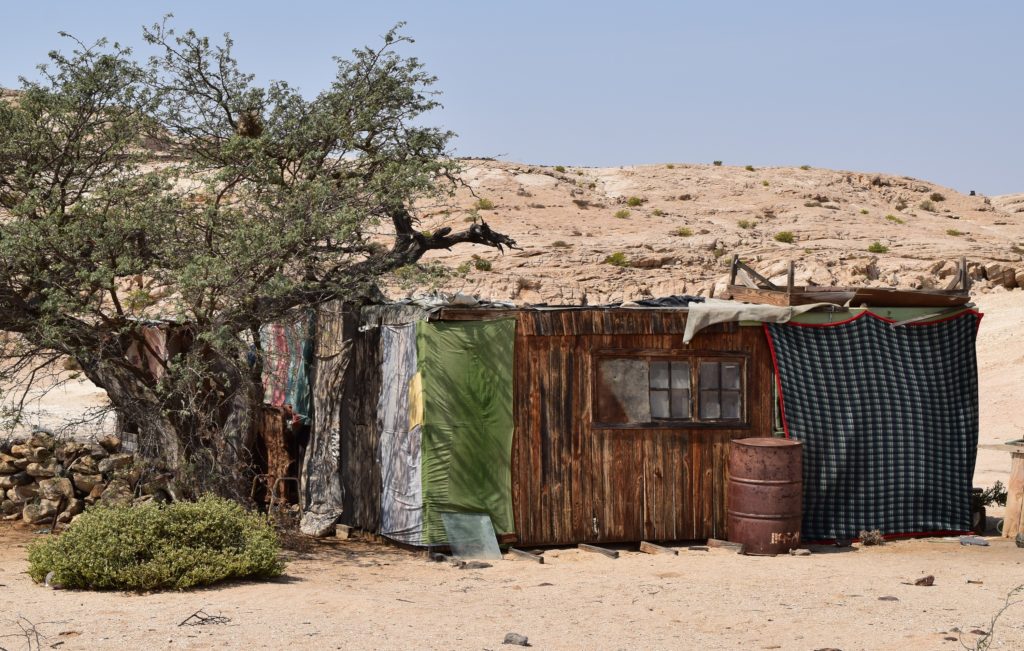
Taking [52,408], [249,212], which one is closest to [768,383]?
[249,212]

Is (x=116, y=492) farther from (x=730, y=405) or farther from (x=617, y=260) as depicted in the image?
(x=617, y=260)

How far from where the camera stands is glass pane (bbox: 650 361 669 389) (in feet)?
35.4

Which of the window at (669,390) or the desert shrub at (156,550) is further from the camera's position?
Answer: the window at (669,390)

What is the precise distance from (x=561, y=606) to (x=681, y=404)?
3.49 m

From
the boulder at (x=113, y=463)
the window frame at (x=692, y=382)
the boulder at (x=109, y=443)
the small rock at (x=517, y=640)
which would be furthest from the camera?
the boulder at (x=109, y=443)

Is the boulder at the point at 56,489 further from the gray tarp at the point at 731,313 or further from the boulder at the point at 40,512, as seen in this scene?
the gray tarp at the point at 731,313

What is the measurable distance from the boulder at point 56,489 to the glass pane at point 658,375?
20.7ft

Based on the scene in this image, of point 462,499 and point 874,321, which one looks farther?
point 874,321

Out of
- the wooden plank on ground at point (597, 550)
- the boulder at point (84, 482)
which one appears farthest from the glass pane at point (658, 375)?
the boulder at point (84, 482)

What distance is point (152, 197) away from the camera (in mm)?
10742

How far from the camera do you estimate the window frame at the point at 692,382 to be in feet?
34.9

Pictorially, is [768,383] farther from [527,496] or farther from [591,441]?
[527,496]

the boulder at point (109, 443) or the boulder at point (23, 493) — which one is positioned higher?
the boulder at point (109, 443)

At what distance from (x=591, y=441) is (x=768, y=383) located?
6.42 ft
